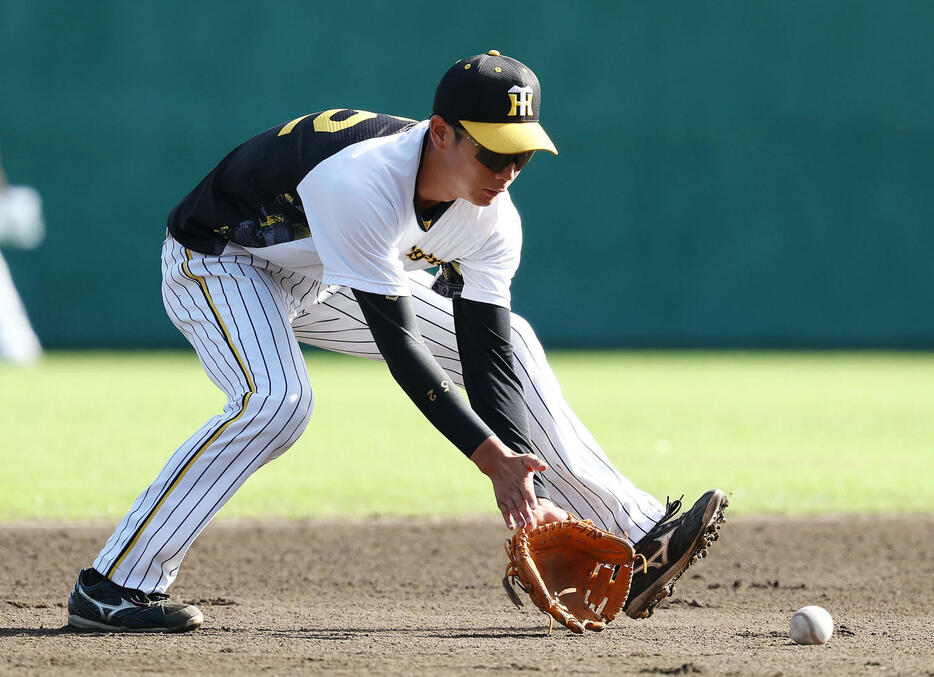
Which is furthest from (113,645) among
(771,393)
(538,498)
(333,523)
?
(771,393)

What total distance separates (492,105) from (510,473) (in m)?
0.92

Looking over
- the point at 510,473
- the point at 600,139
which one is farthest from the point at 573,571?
the point at 600,139

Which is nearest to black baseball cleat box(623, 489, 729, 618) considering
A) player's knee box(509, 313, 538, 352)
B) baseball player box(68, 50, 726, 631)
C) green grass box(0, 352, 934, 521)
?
baseball player box(68, 50, 726, 631)

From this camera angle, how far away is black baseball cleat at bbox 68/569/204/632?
11.7 feet

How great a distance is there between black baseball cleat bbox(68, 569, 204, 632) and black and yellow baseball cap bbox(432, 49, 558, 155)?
1550mm

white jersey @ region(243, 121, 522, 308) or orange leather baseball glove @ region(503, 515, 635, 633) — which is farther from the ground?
white jersey @ region(243, 121, 522, 308)

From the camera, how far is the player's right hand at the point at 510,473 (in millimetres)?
3223

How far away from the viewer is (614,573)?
144 inches

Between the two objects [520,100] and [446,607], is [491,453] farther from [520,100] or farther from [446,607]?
[446,607]

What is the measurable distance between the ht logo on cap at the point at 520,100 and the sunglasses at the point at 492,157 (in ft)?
0.34

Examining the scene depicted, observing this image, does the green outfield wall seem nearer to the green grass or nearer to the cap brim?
the green grass

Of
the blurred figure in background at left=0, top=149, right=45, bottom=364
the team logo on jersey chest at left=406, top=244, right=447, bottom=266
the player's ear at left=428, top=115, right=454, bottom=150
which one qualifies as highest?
the player's ear at left=428, top=115, right=454, bottom=150

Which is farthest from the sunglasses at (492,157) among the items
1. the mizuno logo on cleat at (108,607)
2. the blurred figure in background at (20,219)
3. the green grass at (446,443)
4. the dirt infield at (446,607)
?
the blurred figure in background at (20,219)

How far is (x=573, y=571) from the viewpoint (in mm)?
3674
